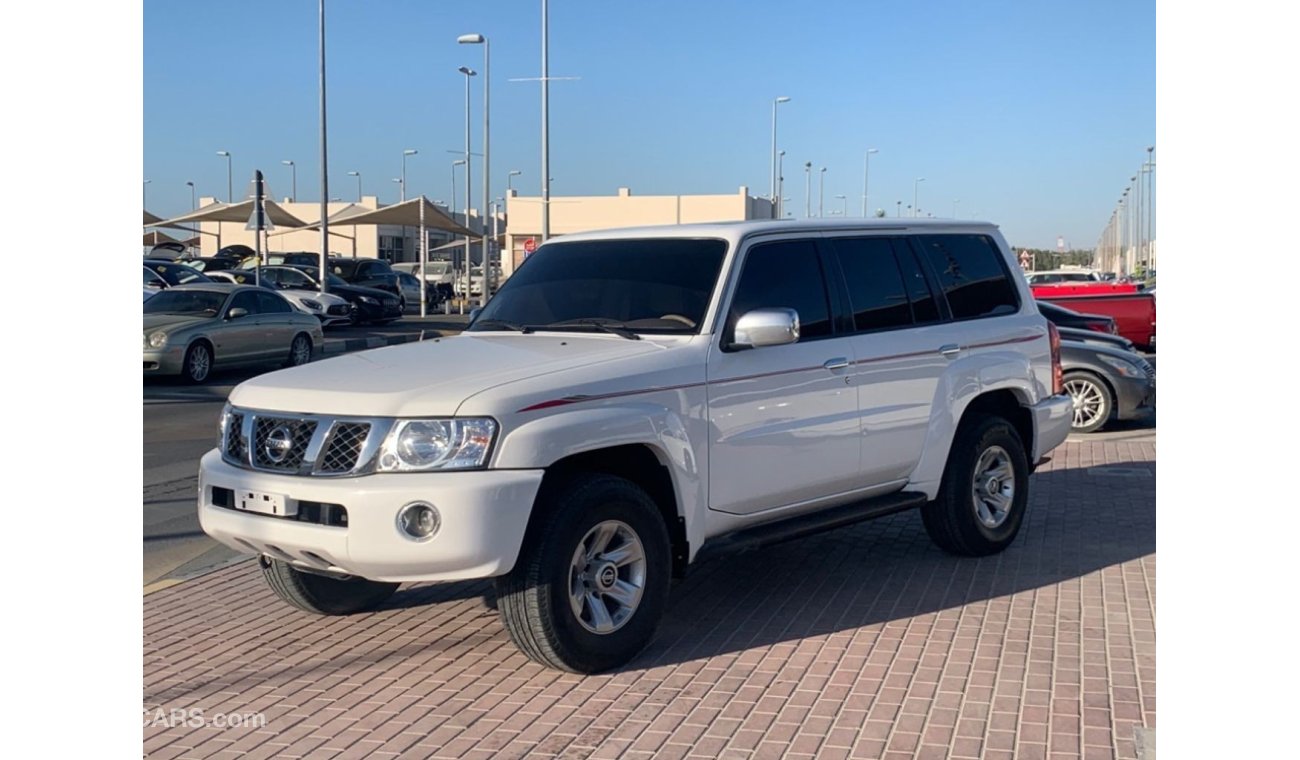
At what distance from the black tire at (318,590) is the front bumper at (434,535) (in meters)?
1.13

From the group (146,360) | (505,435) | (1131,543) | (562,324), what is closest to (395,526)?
(505,435)

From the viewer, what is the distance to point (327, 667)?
5.55m

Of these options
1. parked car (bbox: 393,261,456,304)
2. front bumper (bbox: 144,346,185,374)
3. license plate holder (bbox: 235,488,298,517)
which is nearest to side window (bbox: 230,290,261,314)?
front bumper (bbox: 144,346,185,374)

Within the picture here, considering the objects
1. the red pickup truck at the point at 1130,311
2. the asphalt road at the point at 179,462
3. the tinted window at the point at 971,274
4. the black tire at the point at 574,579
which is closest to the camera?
the black tire at the point at 574,579

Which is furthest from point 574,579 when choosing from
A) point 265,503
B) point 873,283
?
point 873,283

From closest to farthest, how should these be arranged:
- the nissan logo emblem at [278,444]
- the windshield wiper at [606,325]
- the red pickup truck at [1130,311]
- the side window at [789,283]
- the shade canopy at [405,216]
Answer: the nissan logo emblem at [278,444] → the windshield wiper at [606,325] → the side window at [789,283] → the red pickup truck at [1130,311] → the shade canopy at [405,216]

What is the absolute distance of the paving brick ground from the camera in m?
4.63

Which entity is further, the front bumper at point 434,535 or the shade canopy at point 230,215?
the shade canopy at point 230,215

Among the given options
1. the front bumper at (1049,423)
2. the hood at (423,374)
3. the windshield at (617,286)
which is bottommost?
the front bumper at (1049,423)

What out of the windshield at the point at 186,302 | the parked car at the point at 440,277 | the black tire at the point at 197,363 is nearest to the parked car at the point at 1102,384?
the black tire at the point at 197,363

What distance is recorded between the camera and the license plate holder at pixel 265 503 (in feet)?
16.7

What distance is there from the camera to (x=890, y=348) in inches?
264

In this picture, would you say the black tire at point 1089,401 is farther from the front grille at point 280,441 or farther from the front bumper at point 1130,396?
the front grille at point 280,441

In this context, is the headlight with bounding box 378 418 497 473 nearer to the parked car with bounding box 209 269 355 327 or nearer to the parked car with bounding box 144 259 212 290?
the parked car with bounding box 209 269 355 327
